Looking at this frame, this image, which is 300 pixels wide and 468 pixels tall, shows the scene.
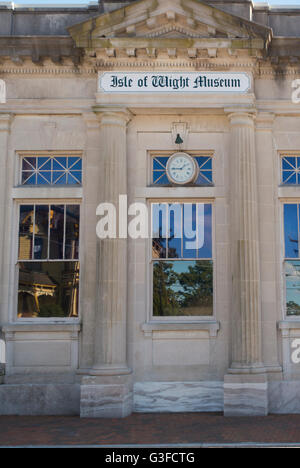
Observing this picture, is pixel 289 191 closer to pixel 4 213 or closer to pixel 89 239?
pixel 89 239

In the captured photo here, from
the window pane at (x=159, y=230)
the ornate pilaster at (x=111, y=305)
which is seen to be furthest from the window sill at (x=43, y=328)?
the window pane at (x=159, y=230)

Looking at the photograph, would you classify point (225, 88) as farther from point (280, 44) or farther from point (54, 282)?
point (54, 282)

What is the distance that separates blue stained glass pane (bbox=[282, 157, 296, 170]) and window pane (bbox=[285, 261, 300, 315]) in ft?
7.09

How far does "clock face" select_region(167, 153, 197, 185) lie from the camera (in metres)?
13.3

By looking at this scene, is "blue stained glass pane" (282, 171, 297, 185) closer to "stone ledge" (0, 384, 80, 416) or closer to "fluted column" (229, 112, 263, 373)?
"fluted column" (229, 112, 263, 373)

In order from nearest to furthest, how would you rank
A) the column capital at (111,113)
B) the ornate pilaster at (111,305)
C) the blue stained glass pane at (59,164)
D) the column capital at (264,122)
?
the ornate pilaster at (111,305)
the column capital at (111,113)
the column capital at (264,122)
the blue stained glass pane at (59,164)

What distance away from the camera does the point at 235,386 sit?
1200cm

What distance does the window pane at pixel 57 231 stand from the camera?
1328cm

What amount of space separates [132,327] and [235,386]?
247cm

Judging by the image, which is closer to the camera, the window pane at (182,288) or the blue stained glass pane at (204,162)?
the window pane at (182,288)

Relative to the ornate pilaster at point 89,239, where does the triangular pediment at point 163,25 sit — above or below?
above

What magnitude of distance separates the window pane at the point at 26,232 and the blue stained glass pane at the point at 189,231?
342 cm

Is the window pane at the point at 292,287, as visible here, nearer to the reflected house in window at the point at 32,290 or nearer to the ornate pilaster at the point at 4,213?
the reflected house in window at the point at 32,290

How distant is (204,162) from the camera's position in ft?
44.4
